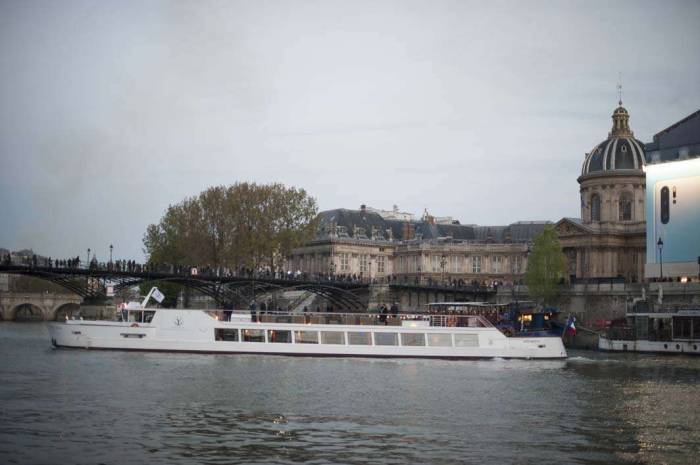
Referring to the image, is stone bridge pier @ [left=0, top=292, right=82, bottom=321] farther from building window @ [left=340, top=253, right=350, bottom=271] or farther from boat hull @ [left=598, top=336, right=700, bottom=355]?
boat hull @ [left=598, top=336, right=700, bottom=355]

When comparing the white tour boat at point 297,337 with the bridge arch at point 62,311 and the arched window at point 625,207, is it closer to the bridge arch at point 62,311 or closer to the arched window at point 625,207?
the arched window at point 625,207

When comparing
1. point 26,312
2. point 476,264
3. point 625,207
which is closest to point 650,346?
point 625,207

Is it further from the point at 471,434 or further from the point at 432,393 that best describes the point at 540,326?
the point at 471,434

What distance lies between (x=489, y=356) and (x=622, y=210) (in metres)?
61.0

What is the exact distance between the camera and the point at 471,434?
36.5 metres

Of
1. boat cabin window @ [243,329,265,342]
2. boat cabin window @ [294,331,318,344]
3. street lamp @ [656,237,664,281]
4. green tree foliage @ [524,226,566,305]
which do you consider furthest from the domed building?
boat cabin window @ [243,329,265,342]

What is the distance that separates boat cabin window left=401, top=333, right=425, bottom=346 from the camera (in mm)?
70500

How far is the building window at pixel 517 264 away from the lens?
147 metres

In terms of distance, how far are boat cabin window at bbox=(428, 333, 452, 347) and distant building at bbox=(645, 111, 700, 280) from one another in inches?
1122

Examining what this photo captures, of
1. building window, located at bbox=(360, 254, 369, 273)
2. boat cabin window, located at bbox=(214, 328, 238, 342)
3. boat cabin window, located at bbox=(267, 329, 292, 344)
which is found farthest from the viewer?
building window, located at bbox=(360, 254, 369, 273)

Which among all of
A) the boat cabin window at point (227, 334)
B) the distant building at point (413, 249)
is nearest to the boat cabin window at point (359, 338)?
the boat cabin window at point (227, 334)

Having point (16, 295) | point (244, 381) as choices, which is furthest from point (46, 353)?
point (16, 295)

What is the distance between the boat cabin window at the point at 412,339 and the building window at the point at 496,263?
7964cm

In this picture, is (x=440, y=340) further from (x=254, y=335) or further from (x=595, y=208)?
(x=595, y=208)
